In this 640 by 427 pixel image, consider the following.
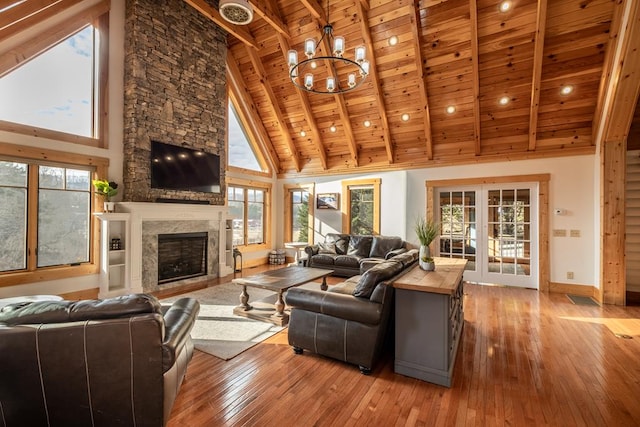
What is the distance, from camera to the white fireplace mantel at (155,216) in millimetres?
4953

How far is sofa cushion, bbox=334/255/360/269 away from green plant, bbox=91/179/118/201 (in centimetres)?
425

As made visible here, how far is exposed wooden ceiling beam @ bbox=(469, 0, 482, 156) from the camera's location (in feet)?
14.3

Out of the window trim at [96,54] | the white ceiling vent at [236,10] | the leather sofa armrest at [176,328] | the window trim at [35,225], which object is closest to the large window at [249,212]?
the window trim at [35,225]

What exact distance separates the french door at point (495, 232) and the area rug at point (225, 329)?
4.13 m

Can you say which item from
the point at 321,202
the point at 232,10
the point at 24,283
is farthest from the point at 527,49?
the point at 24,283

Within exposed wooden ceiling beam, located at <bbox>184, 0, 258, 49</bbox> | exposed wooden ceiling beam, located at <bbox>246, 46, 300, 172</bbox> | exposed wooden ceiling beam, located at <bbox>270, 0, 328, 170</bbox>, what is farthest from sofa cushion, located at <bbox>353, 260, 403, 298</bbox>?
exposed wooden ceiling beam, located at <bbox>246, 46, 300, 172</bbox>

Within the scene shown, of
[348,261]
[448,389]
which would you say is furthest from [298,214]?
[448,389]

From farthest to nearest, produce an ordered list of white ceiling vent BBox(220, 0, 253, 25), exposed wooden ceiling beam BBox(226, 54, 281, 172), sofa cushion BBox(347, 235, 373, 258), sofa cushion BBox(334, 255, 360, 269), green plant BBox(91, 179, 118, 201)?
exposed wooden ceiling beam BBox(226, 54, 281, 172), sofa cushion BBox(347, 235, 373, 258), sofa cushion BBox(334, 255, 360, 269), green plant BBox(91, 179, 118, 201), white ceiling vent BBox(220, 0, 253, 25)

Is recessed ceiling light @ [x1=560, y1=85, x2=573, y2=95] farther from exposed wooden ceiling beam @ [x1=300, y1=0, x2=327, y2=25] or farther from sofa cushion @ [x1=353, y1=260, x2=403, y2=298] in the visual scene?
sofa cushion @ [x1=353, y1=260, x2=403, y2=298]

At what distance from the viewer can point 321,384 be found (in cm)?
245

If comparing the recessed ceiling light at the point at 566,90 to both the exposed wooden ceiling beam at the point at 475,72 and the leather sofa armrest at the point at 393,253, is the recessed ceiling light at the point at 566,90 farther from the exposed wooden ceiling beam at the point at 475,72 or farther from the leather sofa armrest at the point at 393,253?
the leather sofa armrest at the point at 393,253

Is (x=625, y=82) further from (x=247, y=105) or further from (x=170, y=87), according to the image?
(x=170, y=87)

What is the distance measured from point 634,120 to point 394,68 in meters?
3.90

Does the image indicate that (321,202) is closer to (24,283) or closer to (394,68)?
(394,68)
